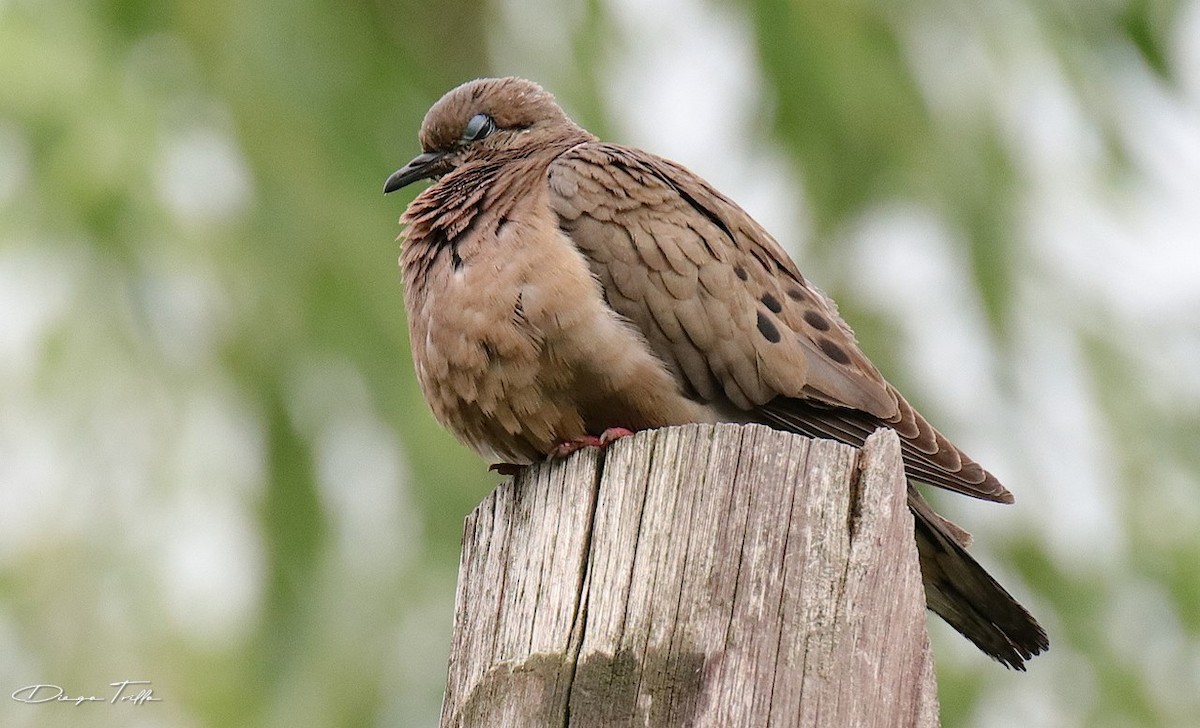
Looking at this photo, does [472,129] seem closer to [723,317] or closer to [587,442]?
[723,317]

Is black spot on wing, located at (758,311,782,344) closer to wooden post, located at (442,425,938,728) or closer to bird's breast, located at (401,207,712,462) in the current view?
bird's breast, located at (401,207,712,462)

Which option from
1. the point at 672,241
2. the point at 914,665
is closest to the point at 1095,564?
the point at 672,241

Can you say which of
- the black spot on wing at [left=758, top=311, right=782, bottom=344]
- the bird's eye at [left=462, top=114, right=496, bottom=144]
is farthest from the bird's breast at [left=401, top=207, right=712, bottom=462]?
the bird's eye at [left=462, top=114, right=496, bottom=144]

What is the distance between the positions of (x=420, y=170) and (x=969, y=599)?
224cm

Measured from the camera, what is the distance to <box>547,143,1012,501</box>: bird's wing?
393 centimetres

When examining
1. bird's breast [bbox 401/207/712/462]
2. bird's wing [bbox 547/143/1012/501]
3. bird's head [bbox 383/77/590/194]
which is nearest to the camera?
bird's breast [bbox 401/207/712/462]

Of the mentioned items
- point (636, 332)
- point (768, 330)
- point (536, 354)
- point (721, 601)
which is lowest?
point (721, 601)

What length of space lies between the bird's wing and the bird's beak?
845mm

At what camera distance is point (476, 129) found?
4988mm

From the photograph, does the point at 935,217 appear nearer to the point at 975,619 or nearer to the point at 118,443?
the point at 975,619

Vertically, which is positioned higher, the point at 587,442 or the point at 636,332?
the point at 636,332
